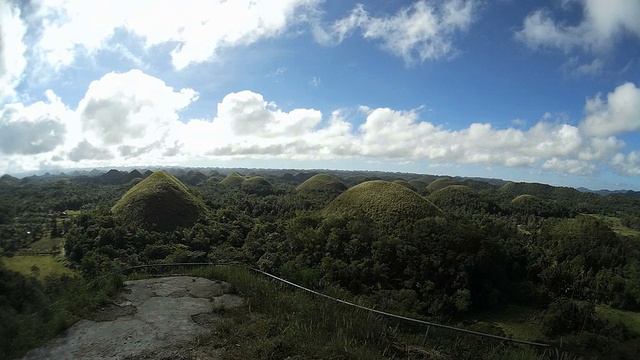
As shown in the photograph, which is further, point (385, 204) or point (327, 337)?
point (385, 204)

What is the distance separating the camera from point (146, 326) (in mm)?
6469

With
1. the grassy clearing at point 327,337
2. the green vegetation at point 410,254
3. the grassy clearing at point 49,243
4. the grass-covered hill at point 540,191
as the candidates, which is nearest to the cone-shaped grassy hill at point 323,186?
the green vegetation at point 410,254

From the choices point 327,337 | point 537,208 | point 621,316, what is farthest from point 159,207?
point 537,208

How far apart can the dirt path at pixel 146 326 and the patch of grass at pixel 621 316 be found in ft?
118

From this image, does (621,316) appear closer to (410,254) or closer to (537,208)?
(410,254)

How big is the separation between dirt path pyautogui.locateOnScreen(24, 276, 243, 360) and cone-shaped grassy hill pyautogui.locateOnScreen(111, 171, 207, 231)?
3553cm

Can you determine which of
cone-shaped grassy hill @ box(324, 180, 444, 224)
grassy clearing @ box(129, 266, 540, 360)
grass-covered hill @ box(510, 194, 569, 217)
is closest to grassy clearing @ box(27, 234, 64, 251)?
cone-shaped grassy hill @ box(324, 180, 444, 224)

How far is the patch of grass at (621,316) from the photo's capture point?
3127cm

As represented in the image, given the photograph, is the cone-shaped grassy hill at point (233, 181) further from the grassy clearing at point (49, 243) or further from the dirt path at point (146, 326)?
the dirt path at point (146, 326)

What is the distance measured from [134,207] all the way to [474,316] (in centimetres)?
3756

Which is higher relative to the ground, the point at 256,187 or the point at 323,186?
the point at 323,186

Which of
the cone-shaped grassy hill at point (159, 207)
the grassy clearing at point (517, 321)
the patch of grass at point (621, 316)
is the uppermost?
the cone-shaped grassy hill at point (159, 207)

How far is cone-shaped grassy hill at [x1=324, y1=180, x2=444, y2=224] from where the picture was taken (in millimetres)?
40281

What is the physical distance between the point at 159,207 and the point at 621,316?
158ft
